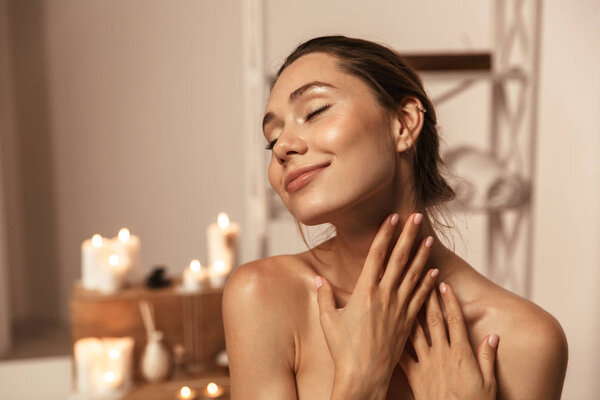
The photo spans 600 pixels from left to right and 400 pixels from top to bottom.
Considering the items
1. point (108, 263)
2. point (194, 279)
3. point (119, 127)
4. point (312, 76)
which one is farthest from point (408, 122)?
point (119, 127)

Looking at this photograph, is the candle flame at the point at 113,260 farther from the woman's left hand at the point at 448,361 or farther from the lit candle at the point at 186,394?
the woman's left hand at the point at 448,361

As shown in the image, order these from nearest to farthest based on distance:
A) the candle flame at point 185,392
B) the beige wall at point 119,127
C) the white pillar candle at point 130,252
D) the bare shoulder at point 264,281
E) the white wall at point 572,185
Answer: the bare shoulder at point 264,281 → the candle flame at point 185,392 → the white pillar candle at point 130,252 → the white wall at point 572,185 → the beige wall at point 119,127

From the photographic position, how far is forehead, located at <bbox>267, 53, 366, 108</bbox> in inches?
32.9

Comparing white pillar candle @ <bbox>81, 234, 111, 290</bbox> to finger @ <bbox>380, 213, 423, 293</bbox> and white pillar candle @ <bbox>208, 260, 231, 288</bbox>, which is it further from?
finger @ <bbox>380, 213, 423, 293</bbox>

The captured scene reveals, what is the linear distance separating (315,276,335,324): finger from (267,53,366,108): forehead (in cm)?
28

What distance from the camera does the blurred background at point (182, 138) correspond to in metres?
2.33

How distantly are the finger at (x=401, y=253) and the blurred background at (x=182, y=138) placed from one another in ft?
4.85

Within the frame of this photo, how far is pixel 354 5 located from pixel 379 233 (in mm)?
1909

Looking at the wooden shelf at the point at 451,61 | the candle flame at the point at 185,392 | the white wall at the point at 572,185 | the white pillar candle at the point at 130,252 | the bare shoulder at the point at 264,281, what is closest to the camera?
the bare shoulder at the point at 264,281

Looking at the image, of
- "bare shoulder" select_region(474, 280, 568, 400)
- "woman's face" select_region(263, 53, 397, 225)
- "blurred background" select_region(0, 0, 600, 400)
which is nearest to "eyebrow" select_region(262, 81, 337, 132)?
"woman's face" select_region(263, 53, 397, 225)

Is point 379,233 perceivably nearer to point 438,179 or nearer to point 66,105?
point 438,179

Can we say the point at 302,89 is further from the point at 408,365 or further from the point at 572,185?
the point at 572,185

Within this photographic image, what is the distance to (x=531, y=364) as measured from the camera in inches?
33.3

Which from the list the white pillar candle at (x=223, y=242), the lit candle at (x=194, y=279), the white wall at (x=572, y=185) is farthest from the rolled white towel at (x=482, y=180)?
the lit candle at (x=194, y=279)
